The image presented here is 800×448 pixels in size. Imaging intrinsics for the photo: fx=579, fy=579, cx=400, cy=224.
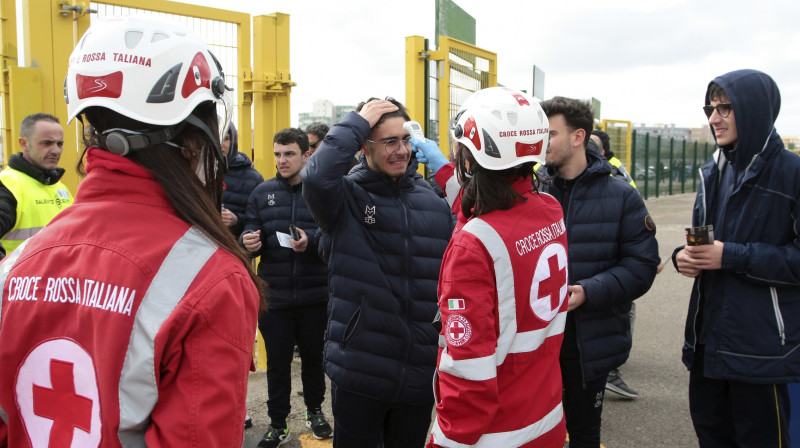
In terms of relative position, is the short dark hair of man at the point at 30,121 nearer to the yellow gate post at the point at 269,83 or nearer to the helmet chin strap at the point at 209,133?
the yellow gate post at the point at 269,83

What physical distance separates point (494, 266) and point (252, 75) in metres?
3.88

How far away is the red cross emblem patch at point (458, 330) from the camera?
6.44 feet

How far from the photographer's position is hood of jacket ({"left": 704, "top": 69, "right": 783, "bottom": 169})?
2.87m

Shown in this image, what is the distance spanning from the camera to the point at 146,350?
3.74 feet

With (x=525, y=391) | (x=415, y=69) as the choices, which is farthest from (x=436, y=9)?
(x=525, y=391)

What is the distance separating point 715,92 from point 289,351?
323 centimetres

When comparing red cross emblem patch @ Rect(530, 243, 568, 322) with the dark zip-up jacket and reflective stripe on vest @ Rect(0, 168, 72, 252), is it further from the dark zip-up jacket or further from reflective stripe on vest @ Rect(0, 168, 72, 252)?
reflective stripe on vest @ Rect(0, 168, 72, 252)

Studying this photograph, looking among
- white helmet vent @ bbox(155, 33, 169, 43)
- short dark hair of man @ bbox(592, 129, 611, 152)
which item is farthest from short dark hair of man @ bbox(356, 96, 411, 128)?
short dark hair of man @ bbox(592, 129, 611, 152)

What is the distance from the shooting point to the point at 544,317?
2166 millimetres

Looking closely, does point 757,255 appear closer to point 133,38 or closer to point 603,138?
point 133,38

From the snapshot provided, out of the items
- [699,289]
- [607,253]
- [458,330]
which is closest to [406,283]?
[458,330]

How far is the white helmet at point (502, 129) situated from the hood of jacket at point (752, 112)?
1252mm

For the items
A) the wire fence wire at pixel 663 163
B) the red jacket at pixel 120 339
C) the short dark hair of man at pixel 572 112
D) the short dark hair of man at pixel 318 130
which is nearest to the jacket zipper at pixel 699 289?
the short dark hair of man at pixel 572 112

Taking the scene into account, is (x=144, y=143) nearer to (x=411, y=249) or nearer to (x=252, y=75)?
(x=411, y=249)
